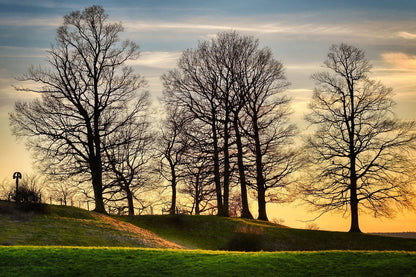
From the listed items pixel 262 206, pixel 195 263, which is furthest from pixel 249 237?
pixel 195 263

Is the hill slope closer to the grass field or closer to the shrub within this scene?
the grass field

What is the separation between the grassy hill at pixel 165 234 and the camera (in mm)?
25500

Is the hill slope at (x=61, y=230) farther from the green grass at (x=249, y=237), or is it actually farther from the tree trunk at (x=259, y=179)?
the tree trunk at (x=259, y=179)

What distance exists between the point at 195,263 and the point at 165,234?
58.2ft

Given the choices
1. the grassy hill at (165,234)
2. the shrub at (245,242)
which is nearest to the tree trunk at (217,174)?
the grassy hill at (165,234)

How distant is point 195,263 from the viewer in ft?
55.3

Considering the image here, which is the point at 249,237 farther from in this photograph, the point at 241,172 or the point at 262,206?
the point at 262,206

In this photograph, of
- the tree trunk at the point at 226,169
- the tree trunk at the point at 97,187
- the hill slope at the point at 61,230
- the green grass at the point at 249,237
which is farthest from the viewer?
the tree trunk at the point at 226,169

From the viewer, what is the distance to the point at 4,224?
84.6ft

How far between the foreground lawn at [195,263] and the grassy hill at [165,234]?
6.02 m

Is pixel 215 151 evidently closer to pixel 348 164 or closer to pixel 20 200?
pixel 348 164

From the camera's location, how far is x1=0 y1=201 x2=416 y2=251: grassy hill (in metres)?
25.5

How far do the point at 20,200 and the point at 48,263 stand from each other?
1394 cm

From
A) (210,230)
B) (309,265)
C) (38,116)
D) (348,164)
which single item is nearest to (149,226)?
(210,230)
